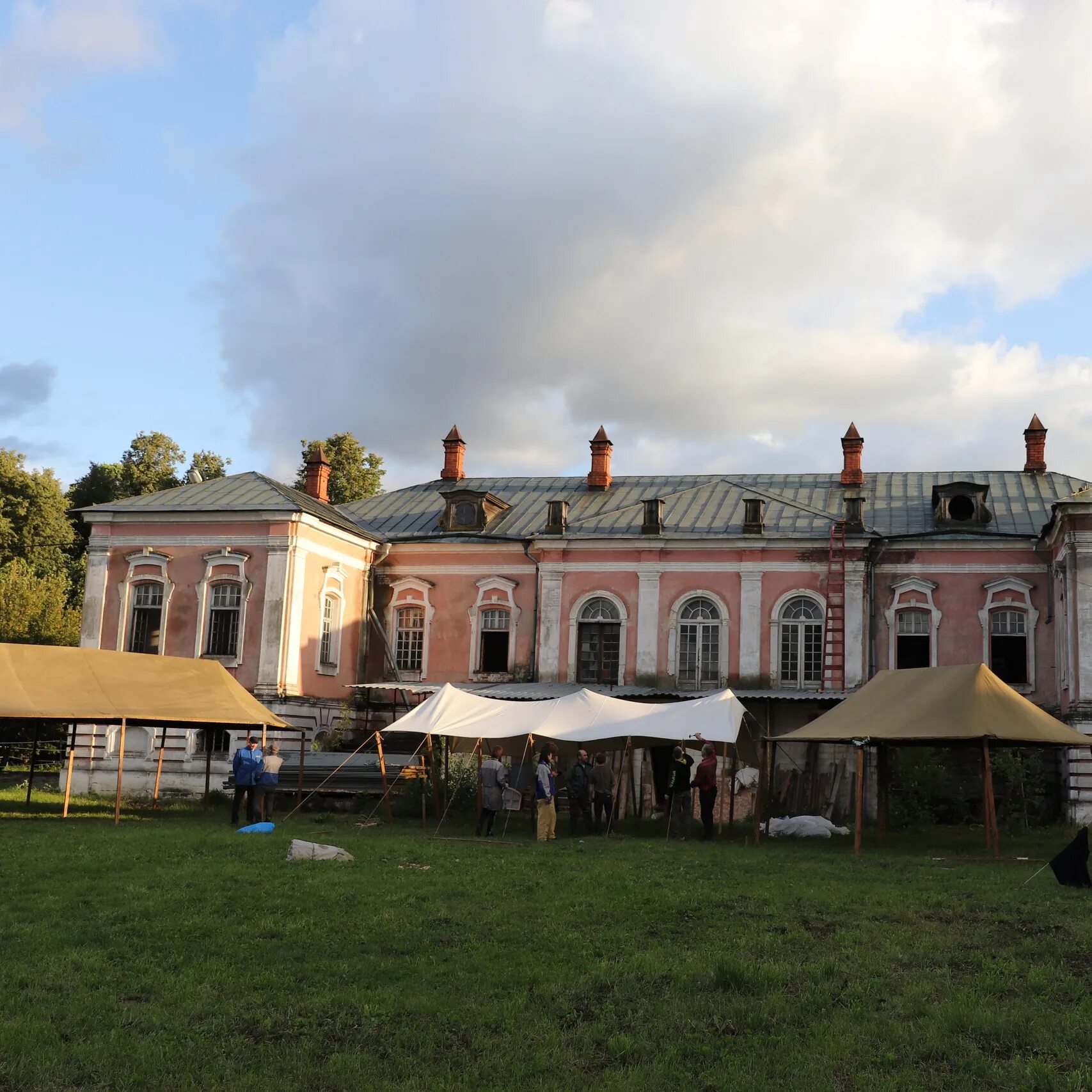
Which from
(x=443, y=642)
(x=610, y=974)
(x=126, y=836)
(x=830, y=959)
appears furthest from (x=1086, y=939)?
(x=443, y=642)

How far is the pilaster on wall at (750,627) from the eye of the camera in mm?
28484

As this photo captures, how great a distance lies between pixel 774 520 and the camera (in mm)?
29469

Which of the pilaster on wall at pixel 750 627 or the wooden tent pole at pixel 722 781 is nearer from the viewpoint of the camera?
the wooden tent pole at pixel 722 781

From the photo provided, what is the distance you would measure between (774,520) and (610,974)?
68.2ft

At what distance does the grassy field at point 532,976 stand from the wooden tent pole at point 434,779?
6787mm

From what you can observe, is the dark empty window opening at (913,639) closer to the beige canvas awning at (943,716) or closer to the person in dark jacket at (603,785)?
the beige canvas awning at (943,716)

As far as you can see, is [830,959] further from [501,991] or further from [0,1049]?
[0,1049]

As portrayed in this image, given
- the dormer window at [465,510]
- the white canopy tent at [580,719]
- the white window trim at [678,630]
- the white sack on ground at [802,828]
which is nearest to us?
the white canopy tent at [580,719]

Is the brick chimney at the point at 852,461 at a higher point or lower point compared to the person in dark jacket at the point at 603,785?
higher

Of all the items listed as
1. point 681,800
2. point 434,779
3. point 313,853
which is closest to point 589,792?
point 681,800

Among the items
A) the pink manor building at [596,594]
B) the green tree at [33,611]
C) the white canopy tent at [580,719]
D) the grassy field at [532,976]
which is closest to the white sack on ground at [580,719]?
the white canopy tent at [580,719]

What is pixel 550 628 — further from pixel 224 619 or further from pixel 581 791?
pixel 581 791

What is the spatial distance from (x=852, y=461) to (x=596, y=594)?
25.6ft

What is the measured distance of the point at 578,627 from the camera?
2988cm
